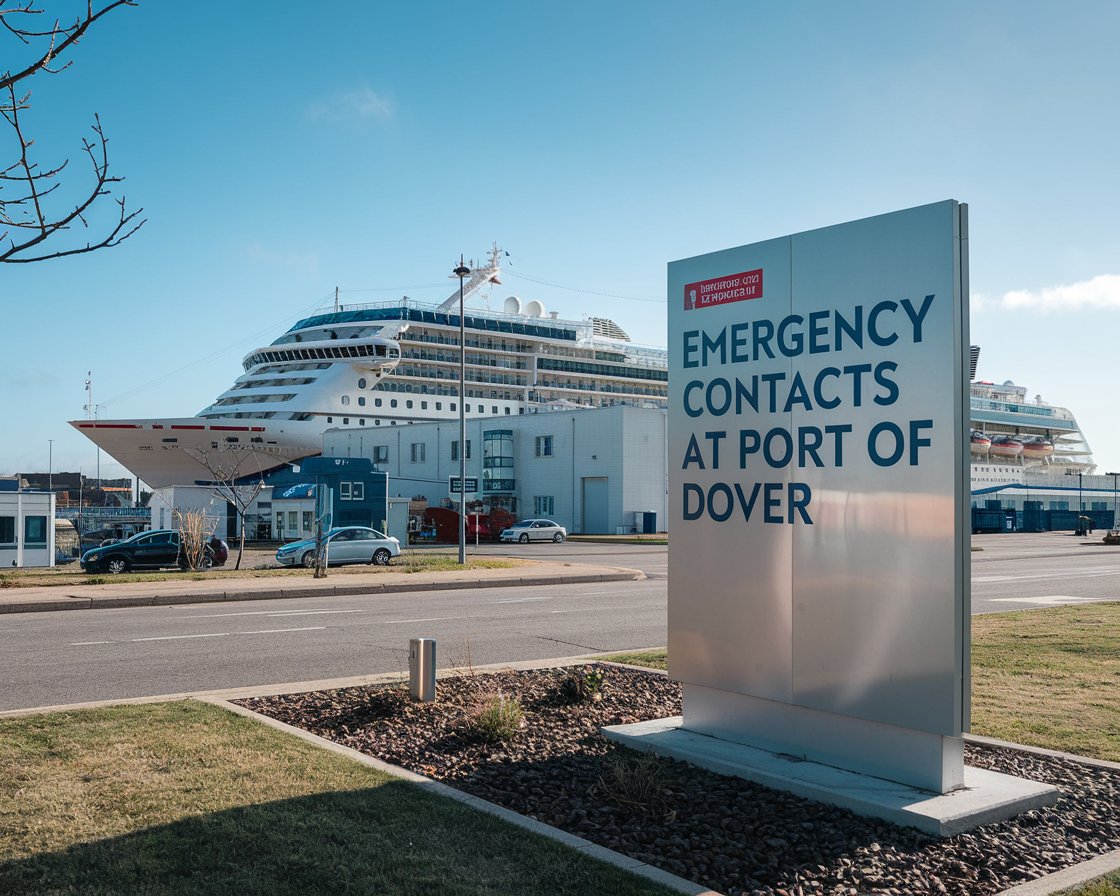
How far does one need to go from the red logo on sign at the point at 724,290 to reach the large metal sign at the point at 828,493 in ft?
0.04

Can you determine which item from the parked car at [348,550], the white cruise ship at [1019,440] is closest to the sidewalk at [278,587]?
the parked car at [348,550]

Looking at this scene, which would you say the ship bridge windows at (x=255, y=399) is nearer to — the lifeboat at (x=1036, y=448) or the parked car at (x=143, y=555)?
the parked car at (x=143, y=555)

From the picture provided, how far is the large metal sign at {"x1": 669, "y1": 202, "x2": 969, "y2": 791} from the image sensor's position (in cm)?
535

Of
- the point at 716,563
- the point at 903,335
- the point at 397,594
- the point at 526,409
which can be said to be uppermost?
the point at 526,409

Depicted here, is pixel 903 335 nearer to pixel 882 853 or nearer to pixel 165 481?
pixel 882 853

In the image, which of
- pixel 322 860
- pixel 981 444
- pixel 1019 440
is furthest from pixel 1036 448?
pixel 322 860

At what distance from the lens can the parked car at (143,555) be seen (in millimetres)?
26641

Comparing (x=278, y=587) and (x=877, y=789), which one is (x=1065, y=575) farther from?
(x=877, y=789)

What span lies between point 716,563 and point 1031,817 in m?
2.27

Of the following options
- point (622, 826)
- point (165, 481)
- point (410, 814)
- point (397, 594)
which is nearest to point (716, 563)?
point (622, 826)

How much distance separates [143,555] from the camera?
2717 centimetres

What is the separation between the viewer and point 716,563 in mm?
6496

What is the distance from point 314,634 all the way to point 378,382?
190 ft

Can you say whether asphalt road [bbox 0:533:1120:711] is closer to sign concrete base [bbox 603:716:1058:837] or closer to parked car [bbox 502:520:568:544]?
sign concrete base [bbox 603:716:1058:837]
